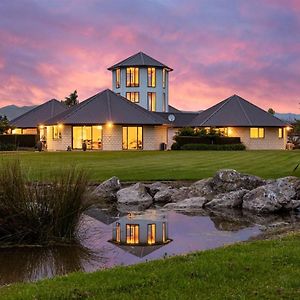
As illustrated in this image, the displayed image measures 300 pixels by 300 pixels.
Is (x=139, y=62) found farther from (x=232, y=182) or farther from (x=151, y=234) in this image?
(x=151, y=234)

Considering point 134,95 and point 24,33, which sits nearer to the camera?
point 24,33

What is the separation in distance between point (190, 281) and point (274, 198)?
9354mm

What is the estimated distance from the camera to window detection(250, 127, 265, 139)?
49.8 meters

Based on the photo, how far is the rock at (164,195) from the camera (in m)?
16.5

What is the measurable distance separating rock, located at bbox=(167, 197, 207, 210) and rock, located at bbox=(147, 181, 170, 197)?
174 centimetres

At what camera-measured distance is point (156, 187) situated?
1755cm

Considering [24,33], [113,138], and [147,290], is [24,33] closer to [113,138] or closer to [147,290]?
[113,138]

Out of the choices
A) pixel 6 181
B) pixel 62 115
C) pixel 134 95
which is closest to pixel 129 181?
pixel 6 181

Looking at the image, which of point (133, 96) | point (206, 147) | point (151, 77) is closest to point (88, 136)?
point (206, 147)

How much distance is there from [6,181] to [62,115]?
37626 millimetres

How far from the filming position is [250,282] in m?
6.11

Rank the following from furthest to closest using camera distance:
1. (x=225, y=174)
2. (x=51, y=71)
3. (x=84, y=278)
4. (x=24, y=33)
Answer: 1. (x=51, y=71)
2. (x=24, y=33)
3. (x=225, y=174)
4. (x=84, y=278)

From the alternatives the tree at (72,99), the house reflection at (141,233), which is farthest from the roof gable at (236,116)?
the house reflection at (141,233)

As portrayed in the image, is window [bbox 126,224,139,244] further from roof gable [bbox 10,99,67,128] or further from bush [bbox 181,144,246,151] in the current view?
roof gable [bbox 10,99,67,128]
